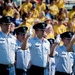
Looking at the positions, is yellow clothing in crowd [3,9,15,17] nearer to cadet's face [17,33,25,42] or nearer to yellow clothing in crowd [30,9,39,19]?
yellow clothing in crowd [30,9,39,19]

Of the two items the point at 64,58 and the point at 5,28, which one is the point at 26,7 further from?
the point at 5,28

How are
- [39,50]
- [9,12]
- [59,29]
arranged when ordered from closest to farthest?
[39,50]
[59,29]
[9,12]

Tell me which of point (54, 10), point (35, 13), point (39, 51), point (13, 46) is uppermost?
point (54, 10)

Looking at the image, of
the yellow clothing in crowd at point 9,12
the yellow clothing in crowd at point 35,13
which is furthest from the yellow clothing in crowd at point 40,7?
the yellow clothing in crowd at point 9,12

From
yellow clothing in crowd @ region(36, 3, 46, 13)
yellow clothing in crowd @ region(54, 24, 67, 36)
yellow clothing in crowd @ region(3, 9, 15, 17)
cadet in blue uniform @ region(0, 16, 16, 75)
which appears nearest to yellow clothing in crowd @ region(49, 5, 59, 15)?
yellow clothing in crowd @ region(36, 3, 46, 13)

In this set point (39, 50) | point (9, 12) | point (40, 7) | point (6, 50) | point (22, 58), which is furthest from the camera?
point (40, 7)

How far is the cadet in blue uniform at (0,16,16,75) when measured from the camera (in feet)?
25.3

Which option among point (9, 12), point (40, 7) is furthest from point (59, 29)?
point (40, 7)

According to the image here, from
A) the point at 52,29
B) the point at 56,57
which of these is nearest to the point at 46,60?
the point at 56,57

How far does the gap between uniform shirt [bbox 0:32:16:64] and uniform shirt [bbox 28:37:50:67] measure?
1.45ft

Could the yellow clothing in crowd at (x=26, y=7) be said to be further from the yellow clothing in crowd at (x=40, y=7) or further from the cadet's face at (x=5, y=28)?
the cadet's face at (x=5, y=28)

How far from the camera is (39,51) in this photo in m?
8.01

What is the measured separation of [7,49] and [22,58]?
531 millimetres

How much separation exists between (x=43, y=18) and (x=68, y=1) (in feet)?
16.1
